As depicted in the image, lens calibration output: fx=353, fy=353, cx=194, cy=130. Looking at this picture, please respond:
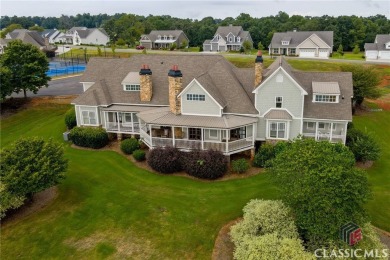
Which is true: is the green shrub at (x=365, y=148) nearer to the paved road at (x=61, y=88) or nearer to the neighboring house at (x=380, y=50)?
the paved road at (x=61, y=88)

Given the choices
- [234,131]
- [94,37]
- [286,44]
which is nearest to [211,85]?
[234,131]

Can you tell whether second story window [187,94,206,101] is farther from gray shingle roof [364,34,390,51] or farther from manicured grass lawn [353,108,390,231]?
gray shingle roof [364,34,390,51]

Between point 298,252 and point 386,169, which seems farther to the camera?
point 386,169

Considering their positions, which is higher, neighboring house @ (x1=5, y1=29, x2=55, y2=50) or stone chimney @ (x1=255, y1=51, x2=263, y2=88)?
neighboring house @ (x1=5, y1=29, x2=55, y2=50)

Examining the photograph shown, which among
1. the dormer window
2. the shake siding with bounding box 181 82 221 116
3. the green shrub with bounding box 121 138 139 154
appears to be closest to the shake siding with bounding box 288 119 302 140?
the shake siding with bounding box 181 82 221 116

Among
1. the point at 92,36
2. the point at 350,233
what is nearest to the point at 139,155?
the point at 350,233

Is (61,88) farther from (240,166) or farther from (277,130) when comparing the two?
(277,130)

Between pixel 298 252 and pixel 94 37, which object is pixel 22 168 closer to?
pixel 298 252
